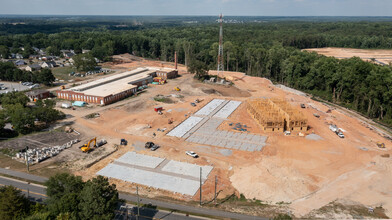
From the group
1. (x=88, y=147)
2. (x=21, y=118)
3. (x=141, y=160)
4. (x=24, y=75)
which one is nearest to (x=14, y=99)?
(x=21, y=118)

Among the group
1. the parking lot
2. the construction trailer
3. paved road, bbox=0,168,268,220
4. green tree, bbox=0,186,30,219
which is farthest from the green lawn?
green tree, bbox=0,186,30,219

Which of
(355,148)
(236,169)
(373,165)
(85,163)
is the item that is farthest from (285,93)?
(85,163)

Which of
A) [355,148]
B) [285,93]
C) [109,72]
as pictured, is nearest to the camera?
[355,148]

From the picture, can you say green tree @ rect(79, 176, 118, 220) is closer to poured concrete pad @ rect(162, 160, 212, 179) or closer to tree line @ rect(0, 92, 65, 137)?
poured concrete pad @ rect(162, 160, 212, 179)

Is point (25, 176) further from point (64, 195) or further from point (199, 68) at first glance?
point (199, 68)

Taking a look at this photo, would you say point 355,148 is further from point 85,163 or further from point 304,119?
point 85,163
